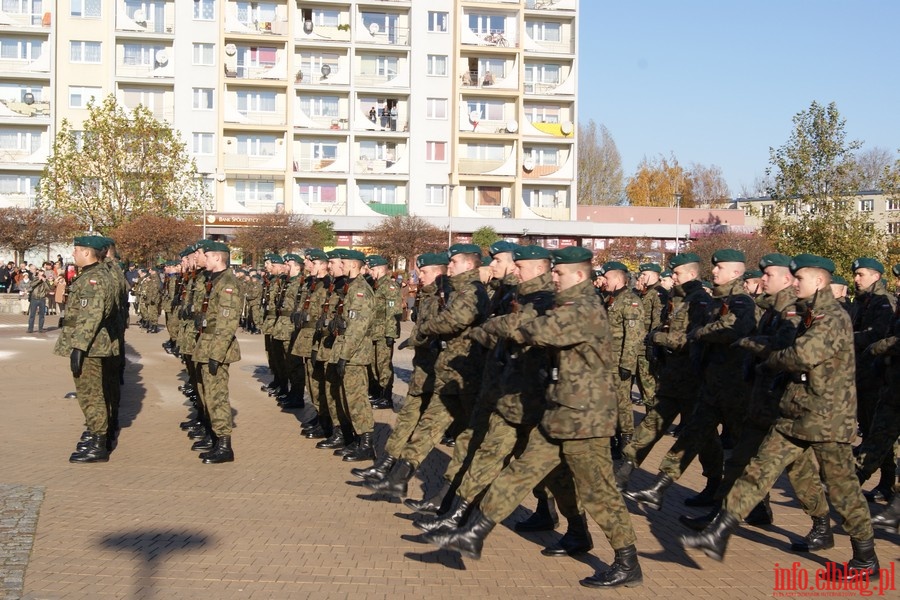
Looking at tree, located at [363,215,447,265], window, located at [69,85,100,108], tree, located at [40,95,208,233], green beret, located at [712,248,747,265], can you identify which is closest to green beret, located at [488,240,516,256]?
green beret, located at [712,248,747,265]

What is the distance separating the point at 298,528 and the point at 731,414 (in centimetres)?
370

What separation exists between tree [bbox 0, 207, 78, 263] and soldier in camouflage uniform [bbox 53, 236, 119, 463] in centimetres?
3730

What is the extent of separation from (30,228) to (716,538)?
45109 mm

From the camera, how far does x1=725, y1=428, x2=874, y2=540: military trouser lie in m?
6.34

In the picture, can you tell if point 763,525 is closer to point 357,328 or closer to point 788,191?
point 357,328

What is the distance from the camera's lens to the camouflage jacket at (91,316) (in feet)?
31.7

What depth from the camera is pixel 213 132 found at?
54.2 metres

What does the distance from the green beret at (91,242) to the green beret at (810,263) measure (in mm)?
7058

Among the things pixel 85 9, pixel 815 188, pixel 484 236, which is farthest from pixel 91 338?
pixel 85 9

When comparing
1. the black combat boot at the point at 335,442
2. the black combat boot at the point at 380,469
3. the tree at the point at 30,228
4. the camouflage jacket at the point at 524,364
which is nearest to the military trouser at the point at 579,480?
the camouflage jacket at the point at 524,364

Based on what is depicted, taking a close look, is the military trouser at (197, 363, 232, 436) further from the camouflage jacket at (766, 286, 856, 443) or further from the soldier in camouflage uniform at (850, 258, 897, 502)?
the soldier in camouflage uniform at (850, 258, 897, 502)

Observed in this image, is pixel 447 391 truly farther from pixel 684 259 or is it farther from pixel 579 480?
pixel 684 259

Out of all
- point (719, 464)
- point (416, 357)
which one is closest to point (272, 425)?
point (416, 357)

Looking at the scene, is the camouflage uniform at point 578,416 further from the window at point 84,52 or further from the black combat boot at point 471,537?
the window at point 84,52
